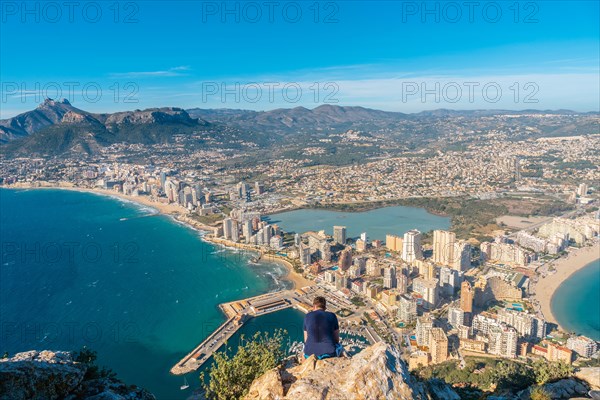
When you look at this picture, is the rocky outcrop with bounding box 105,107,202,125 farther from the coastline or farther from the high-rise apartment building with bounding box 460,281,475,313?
the high-rise apartment building with bounding box 460,281,475,313

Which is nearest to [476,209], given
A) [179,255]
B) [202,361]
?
[179,255]

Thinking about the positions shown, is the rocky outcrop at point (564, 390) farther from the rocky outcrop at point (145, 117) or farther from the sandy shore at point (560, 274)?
the rocky outcrop at point (145, 117)

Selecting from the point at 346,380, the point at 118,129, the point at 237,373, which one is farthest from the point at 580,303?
the point at 118,129

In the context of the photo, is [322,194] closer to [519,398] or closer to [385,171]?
[385,171]

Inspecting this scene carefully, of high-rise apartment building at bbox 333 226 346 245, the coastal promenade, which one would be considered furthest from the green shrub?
high-rise apartment building at bbox 333 226 346 245

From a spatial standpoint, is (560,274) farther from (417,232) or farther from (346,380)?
(346,380)

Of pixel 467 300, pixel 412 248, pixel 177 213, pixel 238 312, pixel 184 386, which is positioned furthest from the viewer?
pixel 177 213
